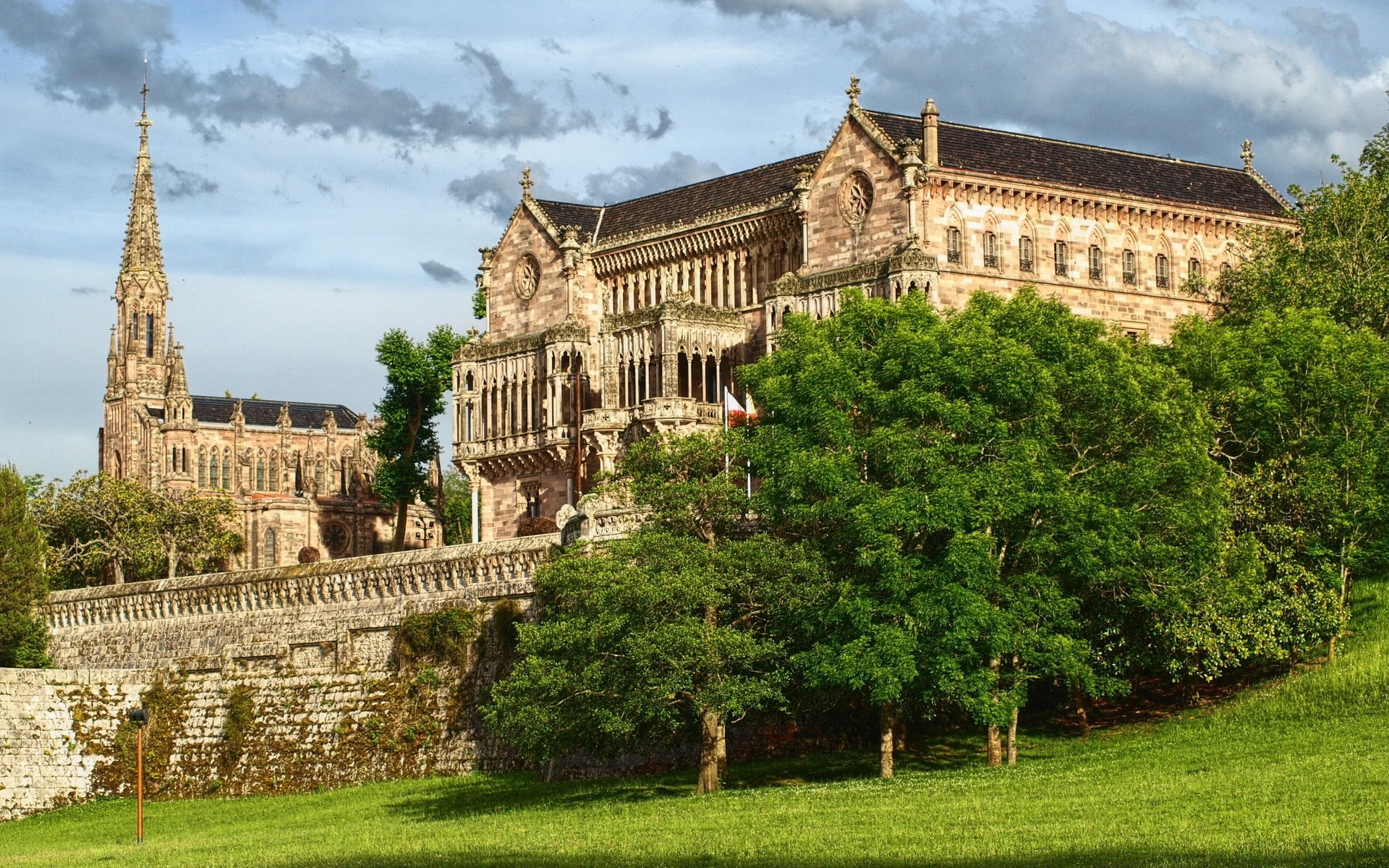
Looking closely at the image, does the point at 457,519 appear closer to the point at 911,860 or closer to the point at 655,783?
the point at 655,783

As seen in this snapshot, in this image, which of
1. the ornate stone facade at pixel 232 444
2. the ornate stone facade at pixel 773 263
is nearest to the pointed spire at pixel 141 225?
the ornate stone facade at pixel 232 444

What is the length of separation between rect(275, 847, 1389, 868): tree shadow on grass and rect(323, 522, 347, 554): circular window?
330 feet

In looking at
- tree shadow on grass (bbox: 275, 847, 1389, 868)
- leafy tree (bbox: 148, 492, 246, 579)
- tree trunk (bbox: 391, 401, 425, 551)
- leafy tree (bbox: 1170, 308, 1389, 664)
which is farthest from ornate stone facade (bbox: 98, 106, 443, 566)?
tree shadow on grass (bbox: 275, 847, 1389, 868)

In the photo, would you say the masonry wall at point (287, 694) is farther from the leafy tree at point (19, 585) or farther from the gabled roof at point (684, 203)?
the gabled roof at point (684, 203)

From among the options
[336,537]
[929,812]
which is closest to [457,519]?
[336,537]

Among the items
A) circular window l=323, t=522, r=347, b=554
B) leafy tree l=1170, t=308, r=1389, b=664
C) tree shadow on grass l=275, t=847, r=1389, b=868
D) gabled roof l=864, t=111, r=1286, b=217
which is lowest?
tree shadow on grass l=275, t=847, r=1389, b=868

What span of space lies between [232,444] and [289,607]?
80.8m

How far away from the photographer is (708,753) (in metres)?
51.7

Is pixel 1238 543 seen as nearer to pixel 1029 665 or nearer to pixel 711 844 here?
pixel 1029 665

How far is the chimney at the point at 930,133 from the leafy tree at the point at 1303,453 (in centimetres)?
2053

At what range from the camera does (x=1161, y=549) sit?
52.1m

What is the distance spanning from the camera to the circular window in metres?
144

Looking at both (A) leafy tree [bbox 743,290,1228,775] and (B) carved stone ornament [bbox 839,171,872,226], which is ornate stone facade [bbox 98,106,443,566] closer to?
(B) carved stone ornament [bbox 839,171,872,226]

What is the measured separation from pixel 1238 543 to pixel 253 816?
86.8 feet
